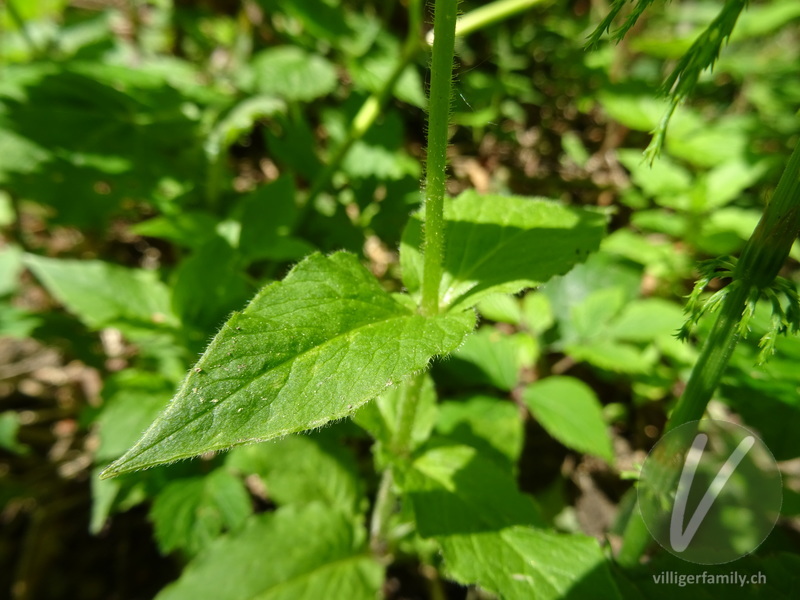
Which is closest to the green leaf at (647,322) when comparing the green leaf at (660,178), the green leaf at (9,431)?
the green leaf at (660,178)

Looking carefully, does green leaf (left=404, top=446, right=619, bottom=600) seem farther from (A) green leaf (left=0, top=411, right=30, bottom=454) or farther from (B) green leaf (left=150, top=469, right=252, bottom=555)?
(A) green leaf (left=0, top=411, right=30, bottom=454)

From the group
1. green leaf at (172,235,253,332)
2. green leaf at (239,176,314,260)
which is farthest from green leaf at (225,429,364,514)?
green leaf at (239,176,314,260)

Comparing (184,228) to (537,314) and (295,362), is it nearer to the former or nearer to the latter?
(295,362)

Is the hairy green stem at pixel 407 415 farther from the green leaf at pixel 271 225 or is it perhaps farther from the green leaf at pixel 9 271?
A: the green leaf at pixel 9 271

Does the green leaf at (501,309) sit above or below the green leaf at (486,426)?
above

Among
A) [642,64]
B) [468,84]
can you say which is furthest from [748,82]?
[468,84]

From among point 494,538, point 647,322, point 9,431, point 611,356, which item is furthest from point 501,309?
point 9,431
